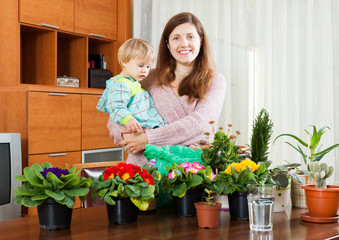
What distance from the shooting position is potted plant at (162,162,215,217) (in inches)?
53.1

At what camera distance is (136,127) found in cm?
194

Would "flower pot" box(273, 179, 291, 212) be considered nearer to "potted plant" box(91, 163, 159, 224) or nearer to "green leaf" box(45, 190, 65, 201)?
"potted plant" box(91, 163, 159, 224)

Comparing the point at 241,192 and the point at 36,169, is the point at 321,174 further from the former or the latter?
the point at 36,169

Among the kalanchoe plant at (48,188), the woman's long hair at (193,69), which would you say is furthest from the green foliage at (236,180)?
the woman's long hair at (193,69)

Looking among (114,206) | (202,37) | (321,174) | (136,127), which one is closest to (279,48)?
(202,37)

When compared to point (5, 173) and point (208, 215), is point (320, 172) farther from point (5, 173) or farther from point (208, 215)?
point (5, 173)

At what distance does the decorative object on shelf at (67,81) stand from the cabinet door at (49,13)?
0.40 metres

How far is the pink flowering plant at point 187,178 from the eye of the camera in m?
1.35

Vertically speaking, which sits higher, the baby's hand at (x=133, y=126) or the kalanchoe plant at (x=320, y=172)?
the baby's hand at (x=133, y=126)

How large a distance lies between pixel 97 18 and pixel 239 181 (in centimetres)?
311

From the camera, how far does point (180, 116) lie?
2.01m

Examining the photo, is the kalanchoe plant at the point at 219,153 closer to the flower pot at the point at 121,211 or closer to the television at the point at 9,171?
the flower pot at the point at 121,211

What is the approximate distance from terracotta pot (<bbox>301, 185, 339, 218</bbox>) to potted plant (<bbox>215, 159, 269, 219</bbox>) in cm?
15

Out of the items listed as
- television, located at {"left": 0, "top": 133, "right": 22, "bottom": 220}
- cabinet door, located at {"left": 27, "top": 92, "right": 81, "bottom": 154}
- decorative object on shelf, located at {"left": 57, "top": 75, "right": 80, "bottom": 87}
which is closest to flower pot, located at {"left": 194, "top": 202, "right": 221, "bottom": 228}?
television, located at {"left": 0, "top": 133, "right": 22, "bottom": 220}
